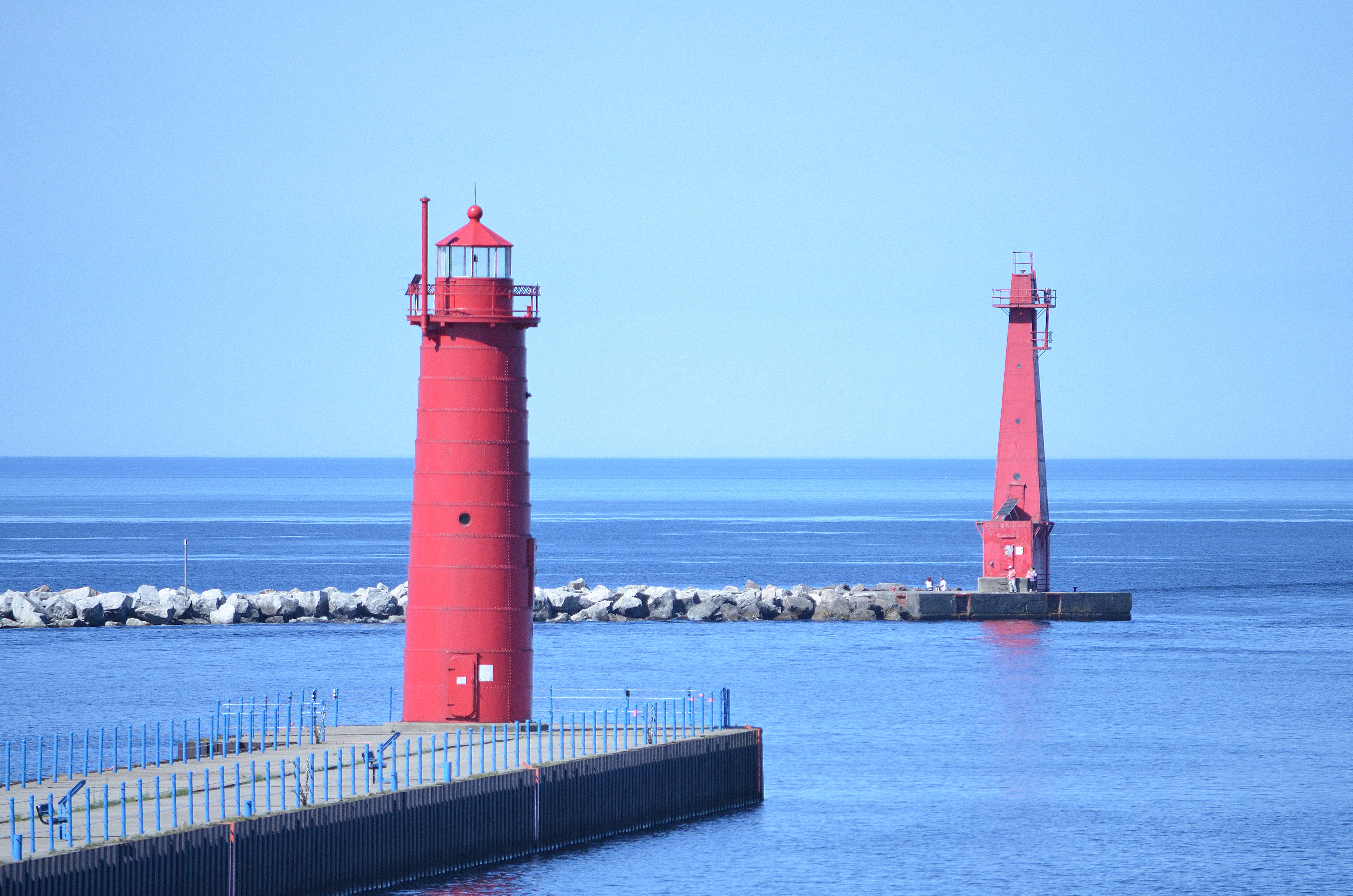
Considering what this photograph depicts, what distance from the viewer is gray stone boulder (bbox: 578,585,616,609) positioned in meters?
66.6

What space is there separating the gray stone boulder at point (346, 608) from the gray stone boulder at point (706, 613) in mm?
11363

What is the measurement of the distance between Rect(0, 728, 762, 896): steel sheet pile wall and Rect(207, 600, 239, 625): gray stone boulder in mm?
36841

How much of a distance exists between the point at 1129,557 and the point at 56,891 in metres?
94.8

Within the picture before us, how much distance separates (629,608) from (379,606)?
8671 mm

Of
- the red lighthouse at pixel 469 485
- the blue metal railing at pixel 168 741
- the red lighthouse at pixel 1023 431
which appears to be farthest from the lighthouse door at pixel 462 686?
the red lighthouse at pixel 1023 431

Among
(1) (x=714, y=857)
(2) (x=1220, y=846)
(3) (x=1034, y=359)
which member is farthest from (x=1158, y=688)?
(1) (x=714, y=857)

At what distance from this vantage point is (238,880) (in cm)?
1983

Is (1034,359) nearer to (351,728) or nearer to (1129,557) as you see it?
(351,728)

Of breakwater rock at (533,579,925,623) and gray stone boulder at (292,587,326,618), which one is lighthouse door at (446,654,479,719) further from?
→ gray stone boulder at (292,587,326,618)

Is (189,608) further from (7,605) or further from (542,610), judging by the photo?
(542,610)

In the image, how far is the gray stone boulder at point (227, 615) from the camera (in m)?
63.4

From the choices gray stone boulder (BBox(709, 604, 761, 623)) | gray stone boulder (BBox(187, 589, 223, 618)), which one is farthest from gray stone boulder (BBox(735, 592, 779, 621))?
gray stone boulder (BBox(187, 589, 223, 618))

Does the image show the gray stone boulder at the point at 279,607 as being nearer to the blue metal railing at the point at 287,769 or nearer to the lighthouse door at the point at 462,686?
the blue metal railing at the point at 287,769

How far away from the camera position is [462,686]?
87.9 ft
